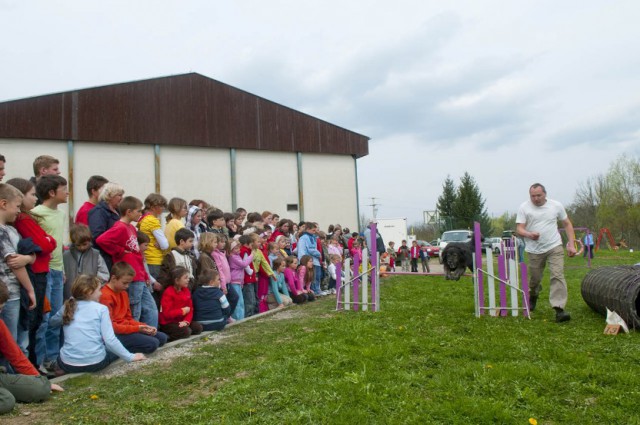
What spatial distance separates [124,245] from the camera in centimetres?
652

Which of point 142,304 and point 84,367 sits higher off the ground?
point 142,304

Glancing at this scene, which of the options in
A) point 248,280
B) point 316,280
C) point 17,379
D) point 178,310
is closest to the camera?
point 17,379

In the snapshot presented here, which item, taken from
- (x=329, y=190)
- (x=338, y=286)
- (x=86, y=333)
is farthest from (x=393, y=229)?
(x=86, y=333)

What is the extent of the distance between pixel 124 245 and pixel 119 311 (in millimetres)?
806

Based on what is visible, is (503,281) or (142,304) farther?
(503,281)

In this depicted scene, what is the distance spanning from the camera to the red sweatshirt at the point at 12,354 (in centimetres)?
461

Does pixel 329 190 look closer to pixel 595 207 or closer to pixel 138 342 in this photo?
pixel 138 342

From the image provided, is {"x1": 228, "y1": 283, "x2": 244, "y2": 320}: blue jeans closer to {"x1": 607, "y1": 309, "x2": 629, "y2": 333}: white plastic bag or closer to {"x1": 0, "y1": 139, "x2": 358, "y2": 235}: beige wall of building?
{"x1": 607, "y1": 309, "x2": 629, "y2": 333}: white plastic bag

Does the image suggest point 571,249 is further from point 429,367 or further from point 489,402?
point 489,402

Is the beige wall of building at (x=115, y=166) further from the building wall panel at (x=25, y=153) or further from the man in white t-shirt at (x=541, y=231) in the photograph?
the man in white t-shirt at (x=541, y=231)

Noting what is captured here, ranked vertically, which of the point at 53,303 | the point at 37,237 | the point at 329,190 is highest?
the point at 329,190

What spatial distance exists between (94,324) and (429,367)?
3.51m

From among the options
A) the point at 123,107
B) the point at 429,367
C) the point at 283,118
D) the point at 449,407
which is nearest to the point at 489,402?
the point at 449,407

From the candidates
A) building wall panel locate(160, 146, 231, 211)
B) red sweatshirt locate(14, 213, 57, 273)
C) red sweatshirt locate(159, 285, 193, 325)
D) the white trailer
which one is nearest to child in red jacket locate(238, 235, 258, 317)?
red sweatshirt locate(159, 285, 193, 325)
